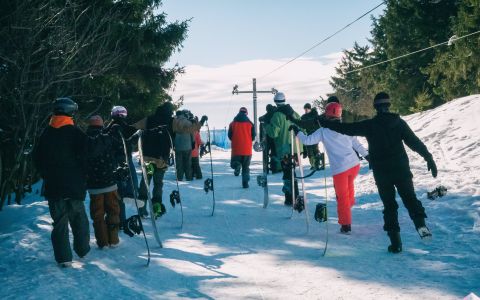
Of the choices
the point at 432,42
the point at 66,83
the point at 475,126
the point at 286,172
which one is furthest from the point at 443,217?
the point at 432,42

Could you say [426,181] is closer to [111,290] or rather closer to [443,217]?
[443,217]

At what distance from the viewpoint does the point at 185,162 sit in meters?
14.2

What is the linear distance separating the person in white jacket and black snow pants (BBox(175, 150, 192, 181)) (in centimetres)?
775

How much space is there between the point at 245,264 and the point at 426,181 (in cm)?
600

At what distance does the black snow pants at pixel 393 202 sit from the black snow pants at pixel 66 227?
3.73 metres

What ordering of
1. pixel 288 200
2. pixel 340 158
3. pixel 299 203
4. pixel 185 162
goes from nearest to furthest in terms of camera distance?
pixel 340 158
pixel 299 203
pixel 288 200
pixel 185 162

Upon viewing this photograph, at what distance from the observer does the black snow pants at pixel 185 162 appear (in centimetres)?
1409

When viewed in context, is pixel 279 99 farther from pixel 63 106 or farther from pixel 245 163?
pixel 63 106

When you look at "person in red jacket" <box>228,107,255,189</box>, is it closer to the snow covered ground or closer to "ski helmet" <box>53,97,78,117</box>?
the snow covered ground

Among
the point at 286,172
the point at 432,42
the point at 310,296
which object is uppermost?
the point at 432,42

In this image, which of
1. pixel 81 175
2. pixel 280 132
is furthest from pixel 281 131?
pixel 81 175

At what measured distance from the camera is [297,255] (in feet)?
18.8

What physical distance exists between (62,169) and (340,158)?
3796 millimetres

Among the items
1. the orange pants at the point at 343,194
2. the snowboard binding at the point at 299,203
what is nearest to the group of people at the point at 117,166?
the orange pants at the point at 343,194
